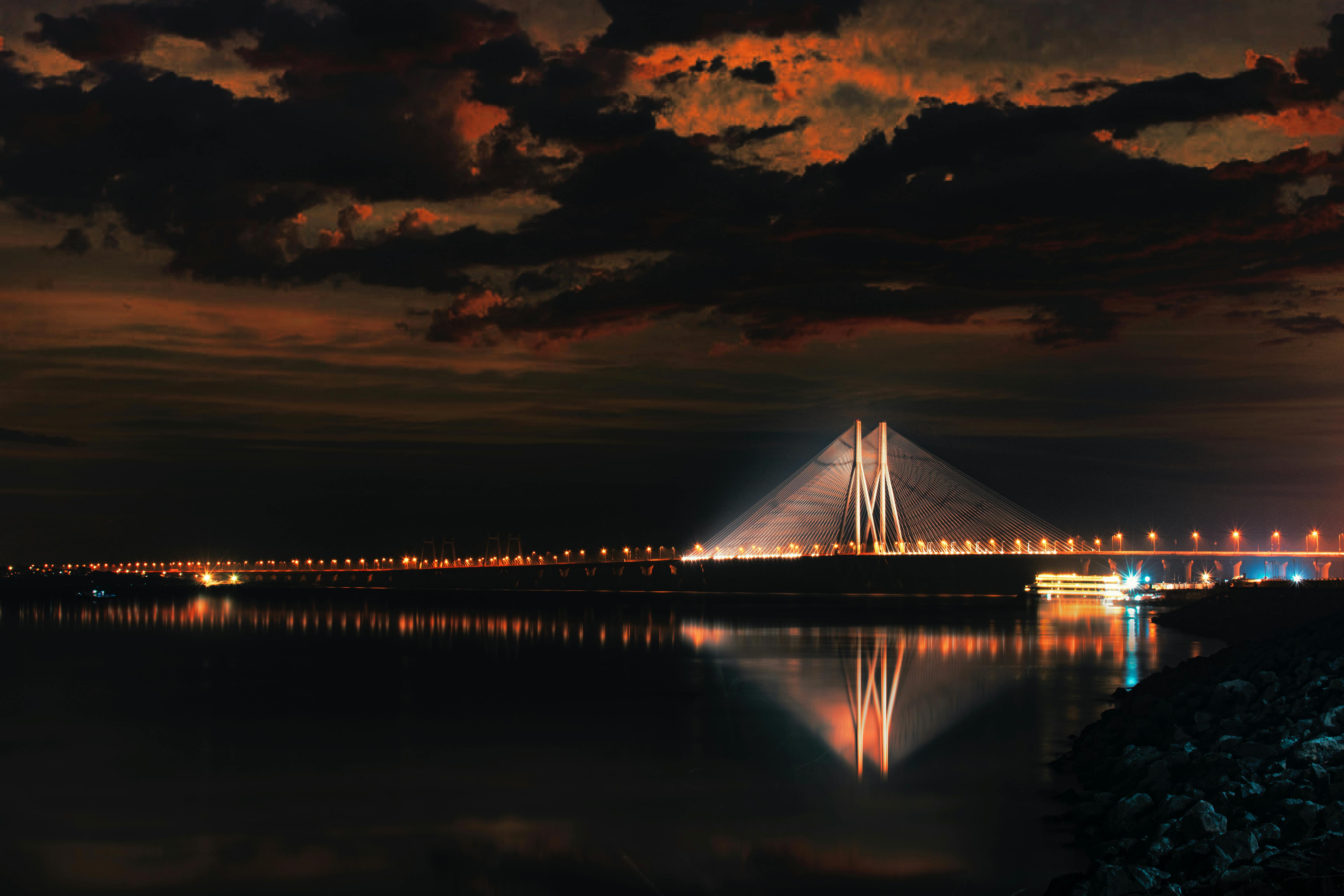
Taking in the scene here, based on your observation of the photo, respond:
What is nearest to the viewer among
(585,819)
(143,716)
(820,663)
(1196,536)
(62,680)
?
(585,819)

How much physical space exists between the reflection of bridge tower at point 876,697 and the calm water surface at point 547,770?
0.15 metres

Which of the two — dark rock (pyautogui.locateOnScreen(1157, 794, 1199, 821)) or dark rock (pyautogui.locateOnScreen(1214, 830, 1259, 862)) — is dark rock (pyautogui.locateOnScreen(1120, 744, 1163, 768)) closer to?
dark rock (pyautogui.locateOnScreen(1157, 794, 1199, 821))

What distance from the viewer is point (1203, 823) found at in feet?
42.0

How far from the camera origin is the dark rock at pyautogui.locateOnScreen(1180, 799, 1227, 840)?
12734 millimetres

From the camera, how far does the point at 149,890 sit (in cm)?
1339

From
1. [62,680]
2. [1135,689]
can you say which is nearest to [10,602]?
[62,680]

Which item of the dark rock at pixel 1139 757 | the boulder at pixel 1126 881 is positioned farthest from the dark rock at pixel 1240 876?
the dark rock at pixel 1139 757

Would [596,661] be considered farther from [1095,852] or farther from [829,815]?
[1095,852]

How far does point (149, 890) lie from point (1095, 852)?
9.84 metres

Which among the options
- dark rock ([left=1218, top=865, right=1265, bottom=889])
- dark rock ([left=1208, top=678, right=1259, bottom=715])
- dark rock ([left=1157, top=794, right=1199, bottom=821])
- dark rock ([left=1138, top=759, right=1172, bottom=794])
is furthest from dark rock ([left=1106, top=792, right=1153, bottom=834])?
dark rock ([left=1208, top=678, right=1259, bottom=715])

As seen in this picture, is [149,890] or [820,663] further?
[820,663]

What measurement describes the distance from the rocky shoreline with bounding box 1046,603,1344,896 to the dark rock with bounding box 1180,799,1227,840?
15 millimetres

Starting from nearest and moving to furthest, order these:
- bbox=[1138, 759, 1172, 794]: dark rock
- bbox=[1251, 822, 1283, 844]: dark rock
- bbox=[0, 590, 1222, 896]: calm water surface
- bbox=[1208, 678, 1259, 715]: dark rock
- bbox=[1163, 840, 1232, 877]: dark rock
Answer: bbox=[1163, 840, 1232, 877]: dark rock, bbox=[1251, 822, 1283, 844]: dark rock, bbox=[0, 590, 1222, 896]: calm water surface, bbox=[1138, 759, 1172, 794]: dark rock, bbox=[1208, 678, 1259, 715]: dark rock

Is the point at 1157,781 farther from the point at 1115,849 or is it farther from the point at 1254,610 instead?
the point at 1254,610
